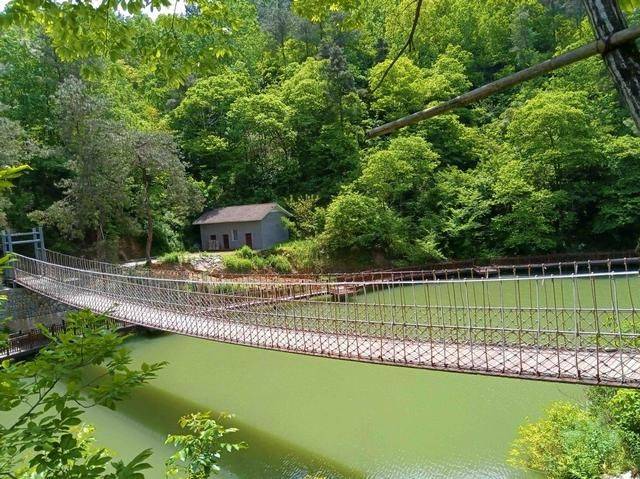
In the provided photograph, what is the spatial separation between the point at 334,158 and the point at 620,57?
888 inches

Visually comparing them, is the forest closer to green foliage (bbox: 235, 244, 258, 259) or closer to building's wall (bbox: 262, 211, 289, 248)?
building's wall (bbox: 262, 211, 289, 248)

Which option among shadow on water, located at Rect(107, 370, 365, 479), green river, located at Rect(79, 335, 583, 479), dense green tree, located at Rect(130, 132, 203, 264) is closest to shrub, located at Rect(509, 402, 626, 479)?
green river, located at Rect(79, 335, 583, 479)

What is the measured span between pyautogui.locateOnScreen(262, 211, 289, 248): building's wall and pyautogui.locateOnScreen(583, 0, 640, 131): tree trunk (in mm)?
19008

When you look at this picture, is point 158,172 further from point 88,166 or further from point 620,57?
point 620,57

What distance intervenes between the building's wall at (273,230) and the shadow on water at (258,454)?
12.4 metres

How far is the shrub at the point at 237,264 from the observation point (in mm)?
16797

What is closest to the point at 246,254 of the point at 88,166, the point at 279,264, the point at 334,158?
the point at 279,264

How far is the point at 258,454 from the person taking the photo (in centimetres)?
620

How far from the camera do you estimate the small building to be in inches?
791

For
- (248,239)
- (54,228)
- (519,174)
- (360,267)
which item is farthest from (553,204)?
(54,228)

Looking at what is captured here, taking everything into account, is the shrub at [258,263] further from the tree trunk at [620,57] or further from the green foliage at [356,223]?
the tree trunk at [620,57]

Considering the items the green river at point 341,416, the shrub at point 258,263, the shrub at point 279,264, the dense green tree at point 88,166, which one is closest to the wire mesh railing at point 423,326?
the green river at point 341,416

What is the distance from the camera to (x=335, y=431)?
21.9 ft

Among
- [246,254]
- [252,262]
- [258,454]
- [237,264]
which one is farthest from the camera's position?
[246,254]
